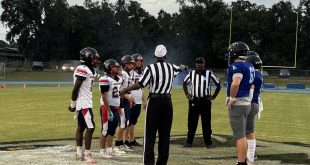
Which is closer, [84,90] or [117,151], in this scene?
[84,90]

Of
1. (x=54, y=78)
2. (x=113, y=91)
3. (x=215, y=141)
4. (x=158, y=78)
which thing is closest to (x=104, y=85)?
(x=113, y=91)

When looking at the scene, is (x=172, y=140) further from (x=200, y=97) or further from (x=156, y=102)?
(x=156, y=102)

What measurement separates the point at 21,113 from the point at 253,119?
11.7 meters

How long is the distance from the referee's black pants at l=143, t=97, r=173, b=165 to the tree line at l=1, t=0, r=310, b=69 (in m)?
70.3

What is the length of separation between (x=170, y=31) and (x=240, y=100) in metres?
80.2

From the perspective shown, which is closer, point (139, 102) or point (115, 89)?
point (115, 89)

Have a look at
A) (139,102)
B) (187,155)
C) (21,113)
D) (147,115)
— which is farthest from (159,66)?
(21,113)

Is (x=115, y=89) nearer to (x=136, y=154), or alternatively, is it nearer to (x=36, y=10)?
(x=136, y=154)

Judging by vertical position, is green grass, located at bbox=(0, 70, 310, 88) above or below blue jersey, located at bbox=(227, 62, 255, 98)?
below

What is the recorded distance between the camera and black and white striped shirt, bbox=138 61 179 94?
756 centimetres

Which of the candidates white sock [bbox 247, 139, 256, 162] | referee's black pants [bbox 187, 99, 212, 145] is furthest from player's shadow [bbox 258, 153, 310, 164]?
referee's black pants [bbox 187, 99, 212, 145]

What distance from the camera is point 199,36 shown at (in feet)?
275

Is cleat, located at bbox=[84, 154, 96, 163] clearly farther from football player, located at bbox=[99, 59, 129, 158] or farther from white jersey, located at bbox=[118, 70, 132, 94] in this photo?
white jersey, located at bbox=[118, 70, 132, 94]

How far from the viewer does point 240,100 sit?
7695mm
